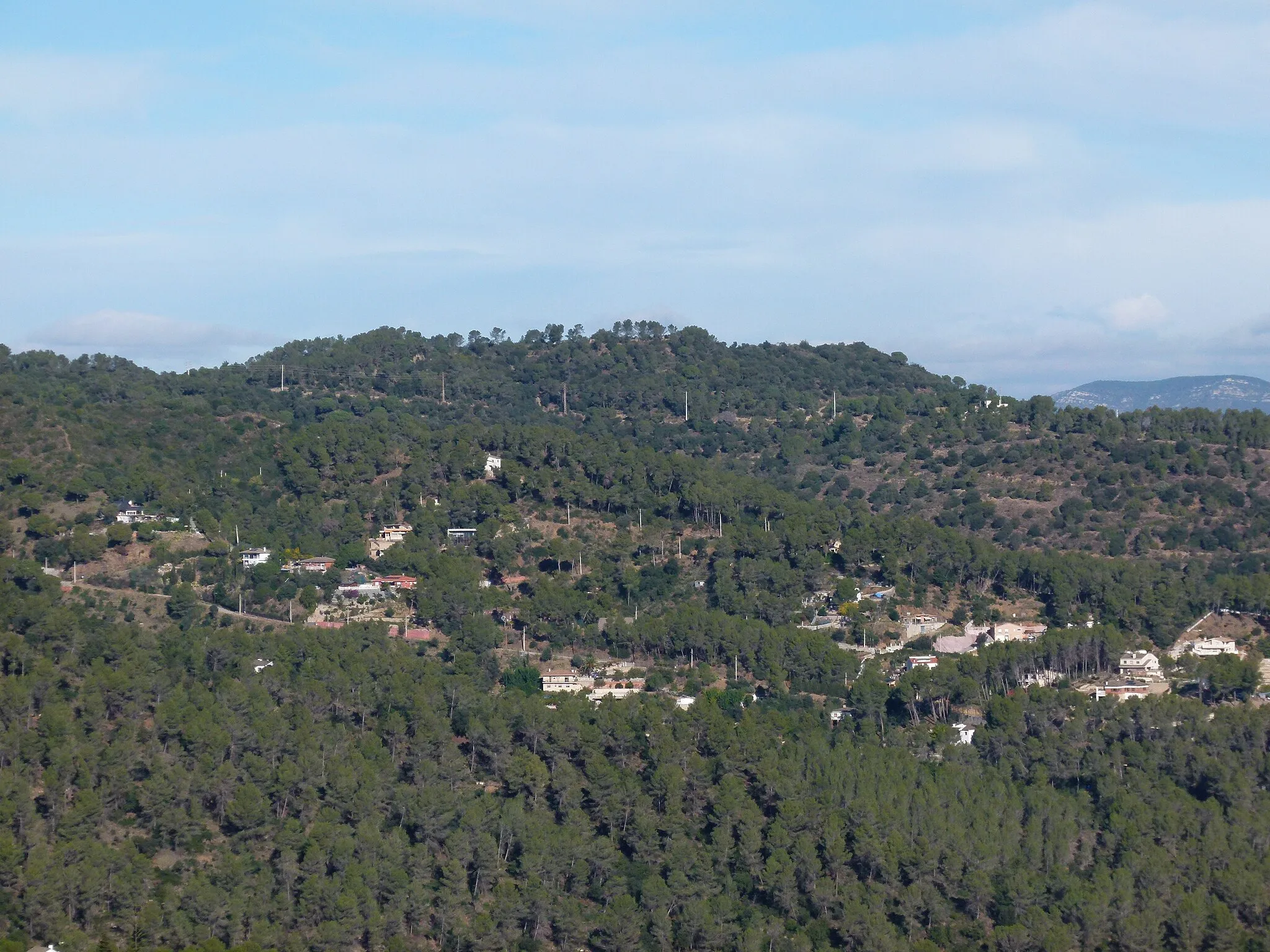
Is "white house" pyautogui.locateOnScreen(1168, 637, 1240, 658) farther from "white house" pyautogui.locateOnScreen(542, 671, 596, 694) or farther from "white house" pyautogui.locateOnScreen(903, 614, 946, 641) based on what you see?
"white house" pyautogui.locateOnScreen(542, 671, 596, 694)

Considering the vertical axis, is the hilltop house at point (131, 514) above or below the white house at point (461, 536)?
above

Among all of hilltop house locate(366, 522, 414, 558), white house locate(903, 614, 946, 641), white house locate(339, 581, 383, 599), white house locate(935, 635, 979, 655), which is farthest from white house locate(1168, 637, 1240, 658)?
hilltop house locate(366, 522, 414, 558)

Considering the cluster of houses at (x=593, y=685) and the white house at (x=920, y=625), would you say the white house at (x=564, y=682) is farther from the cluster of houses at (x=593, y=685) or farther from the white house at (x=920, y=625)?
the white house at (x=920, y=625)

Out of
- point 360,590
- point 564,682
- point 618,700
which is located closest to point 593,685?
point 564,682

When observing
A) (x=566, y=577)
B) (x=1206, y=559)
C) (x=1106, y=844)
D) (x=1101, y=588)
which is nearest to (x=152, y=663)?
(x=566, y=577)

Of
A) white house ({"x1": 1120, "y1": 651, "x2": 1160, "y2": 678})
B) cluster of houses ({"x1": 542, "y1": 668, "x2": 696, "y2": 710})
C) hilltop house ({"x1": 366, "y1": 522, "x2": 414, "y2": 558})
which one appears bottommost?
cluster of houses ({"x1": 542, "y1": 668, "x2": 696, "y2": 710})

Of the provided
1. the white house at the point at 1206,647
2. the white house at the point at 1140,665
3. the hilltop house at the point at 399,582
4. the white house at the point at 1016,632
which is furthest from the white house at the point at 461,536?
the white house at the point at 1206,647
